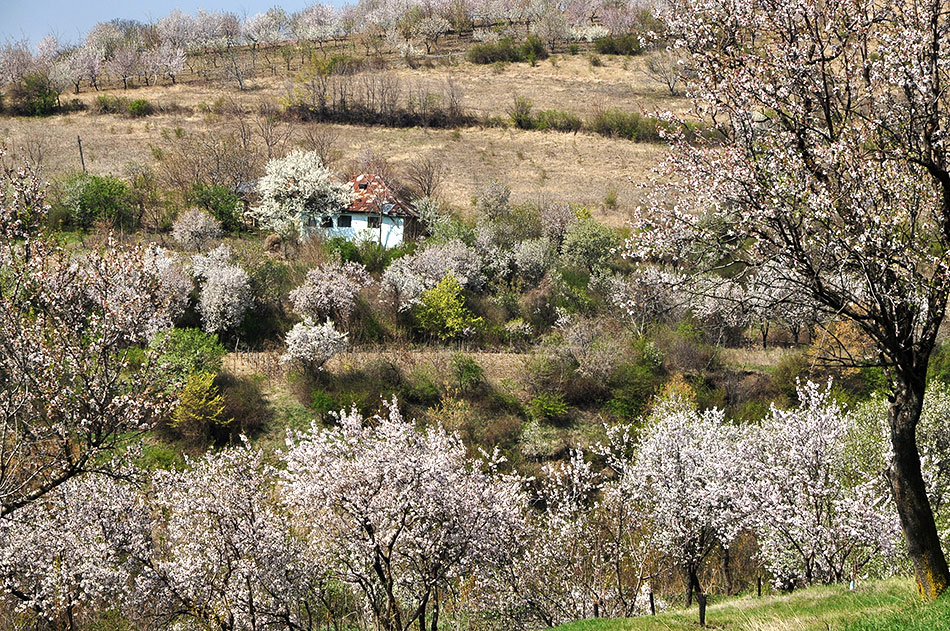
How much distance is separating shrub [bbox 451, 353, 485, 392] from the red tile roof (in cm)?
A: 1531

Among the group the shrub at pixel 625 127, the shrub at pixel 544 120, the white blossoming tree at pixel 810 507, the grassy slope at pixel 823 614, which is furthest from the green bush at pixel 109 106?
the grassy slope at pixel 823 614

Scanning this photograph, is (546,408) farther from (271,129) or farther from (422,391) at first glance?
(271,129)

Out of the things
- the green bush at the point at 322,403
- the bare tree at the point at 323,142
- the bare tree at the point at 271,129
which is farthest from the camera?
the bare tree at the point at 271,129

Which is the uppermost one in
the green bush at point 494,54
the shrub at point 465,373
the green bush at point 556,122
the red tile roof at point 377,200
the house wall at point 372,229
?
the green bush at point 494,54

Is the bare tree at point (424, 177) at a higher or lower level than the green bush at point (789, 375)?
higher

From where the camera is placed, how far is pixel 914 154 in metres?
8.34

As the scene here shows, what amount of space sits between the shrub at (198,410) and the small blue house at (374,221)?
16898mm

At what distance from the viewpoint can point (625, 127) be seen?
225 ft

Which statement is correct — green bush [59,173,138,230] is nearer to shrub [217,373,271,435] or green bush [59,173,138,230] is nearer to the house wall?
the house wall

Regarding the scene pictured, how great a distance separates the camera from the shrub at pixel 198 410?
94.0 ft

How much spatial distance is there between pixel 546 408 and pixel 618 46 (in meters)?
70.8

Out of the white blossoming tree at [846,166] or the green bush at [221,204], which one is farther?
the green bush at [221,204]

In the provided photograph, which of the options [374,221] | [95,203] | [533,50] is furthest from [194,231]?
[533,50]

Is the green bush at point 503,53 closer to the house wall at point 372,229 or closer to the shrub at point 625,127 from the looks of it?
the shrub at point 625,127
